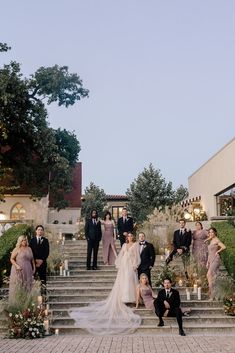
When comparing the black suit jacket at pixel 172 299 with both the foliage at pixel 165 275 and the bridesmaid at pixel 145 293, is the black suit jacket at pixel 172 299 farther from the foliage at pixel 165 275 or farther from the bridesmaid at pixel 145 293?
the foliage at pixel 165 275

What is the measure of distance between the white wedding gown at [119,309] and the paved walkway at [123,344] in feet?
1.59

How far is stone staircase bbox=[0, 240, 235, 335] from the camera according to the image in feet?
39.5

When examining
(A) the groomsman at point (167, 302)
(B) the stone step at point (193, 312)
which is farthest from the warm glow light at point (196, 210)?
(A) the groomsman at point (167, 302)

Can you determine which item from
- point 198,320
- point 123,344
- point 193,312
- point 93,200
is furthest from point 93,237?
point 93,200

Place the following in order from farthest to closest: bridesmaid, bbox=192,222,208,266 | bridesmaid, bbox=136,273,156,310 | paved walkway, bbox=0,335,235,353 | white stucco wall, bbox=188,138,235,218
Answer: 1. white stucco wall, bbox=188,138,235,218
2. bridesmaid, bbox=192,222,208,266
3. bridesmaid, bbox=136,273,156,310
4. paved walkway, bbox=0,335,235,353

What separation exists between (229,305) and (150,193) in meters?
30.6

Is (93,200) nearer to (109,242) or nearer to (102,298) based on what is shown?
(109,242)

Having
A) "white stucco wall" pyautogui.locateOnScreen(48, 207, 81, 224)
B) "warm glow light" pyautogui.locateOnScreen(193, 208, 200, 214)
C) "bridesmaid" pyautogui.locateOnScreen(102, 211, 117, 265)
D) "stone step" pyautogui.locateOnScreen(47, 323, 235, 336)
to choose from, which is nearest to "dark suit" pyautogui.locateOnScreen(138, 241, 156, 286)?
"stone step" pyautogui.locateOnScreen(47, 323, 235, 336)

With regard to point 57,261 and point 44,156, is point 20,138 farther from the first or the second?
point 57,261

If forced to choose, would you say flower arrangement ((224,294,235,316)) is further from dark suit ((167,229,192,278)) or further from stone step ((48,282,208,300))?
dark suit ((167,229,192,278))

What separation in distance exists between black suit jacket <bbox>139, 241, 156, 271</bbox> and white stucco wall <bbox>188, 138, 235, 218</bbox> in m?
12.8

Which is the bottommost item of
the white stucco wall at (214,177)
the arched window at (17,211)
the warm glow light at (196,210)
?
the warm glow light at (196,210)

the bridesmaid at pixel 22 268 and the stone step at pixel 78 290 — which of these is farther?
the stone step at pixel 78 290

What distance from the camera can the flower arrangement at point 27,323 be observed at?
37.8 feet
